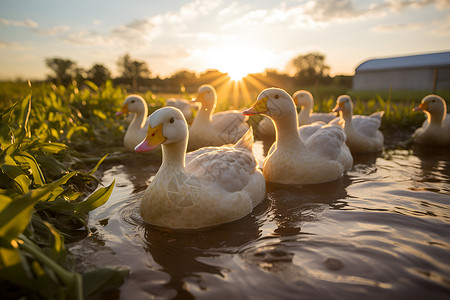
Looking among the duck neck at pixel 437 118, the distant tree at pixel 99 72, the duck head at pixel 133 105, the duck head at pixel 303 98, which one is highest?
the distant tree at pixel 99 72

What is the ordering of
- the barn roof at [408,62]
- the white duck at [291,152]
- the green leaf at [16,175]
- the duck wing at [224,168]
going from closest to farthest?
the green leaf at [16,175] < the duck wing at [224,168] < the white duck at [291,152] < the barn roof at [408,62]

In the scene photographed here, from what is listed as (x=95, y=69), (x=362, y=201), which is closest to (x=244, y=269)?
(x=362, y=201)

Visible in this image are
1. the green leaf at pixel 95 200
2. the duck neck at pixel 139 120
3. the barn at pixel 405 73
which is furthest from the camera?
the barn at pixel 405 73

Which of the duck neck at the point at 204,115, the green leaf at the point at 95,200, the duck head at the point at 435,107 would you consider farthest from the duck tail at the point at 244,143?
the duck head at the point at 435,107

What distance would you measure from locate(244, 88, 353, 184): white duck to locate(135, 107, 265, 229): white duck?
1.25 meters

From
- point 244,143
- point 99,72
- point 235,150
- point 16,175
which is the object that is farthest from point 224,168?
point 99,72

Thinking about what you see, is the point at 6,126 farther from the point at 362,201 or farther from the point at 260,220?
the point at 362,201

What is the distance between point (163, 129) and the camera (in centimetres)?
316

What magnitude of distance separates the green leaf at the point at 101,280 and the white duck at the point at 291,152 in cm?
291

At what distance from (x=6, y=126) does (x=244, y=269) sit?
275 cm

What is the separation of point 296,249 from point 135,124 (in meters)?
4.65

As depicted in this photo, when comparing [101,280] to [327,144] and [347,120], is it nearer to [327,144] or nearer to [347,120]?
[327,144]

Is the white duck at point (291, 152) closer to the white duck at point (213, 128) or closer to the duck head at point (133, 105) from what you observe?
the white duck at point (213, 128)

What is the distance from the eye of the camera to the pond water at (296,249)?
2.22 m
